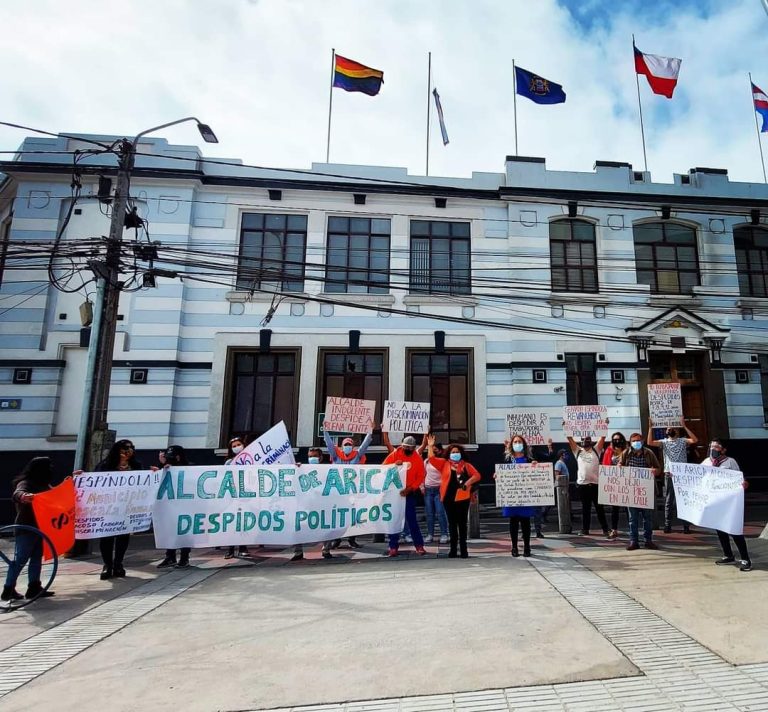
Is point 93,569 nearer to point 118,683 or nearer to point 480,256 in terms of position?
point 118,683

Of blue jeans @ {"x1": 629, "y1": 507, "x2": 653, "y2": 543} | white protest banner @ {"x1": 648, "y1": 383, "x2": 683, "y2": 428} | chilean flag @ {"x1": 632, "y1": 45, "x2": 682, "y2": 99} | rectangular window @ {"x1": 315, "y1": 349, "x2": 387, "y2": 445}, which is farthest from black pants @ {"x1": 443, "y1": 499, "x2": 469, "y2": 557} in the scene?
chilean flag @ {"x1": 632, "y1": 45, "x2": 682, "y2": 99}

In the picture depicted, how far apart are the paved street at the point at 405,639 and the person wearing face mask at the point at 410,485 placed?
2.60ft

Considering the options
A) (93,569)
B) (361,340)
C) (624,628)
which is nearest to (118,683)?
(624,628)

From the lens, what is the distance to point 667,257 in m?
15.6

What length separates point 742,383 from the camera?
48.2 feet

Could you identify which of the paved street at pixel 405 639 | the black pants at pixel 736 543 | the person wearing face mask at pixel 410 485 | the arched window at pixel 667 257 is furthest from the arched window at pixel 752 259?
the person wearing face mask at pixel 410 485

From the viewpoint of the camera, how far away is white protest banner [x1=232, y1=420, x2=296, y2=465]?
8125 millimetres

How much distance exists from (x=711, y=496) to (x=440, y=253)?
10234 millimetres

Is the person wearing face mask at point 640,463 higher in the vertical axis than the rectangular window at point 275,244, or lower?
lower

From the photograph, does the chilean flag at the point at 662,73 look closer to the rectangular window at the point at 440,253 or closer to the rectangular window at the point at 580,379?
the rectangular window at the point at 440,253

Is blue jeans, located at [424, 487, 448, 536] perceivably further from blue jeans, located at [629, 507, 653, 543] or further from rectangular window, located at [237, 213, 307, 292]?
rectangular window, located at [237, 213, 307, 292]

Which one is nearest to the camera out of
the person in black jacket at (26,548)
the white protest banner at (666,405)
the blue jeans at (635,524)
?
the person in black jacket at (26,548)

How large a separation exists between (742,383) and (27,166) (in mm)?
22124

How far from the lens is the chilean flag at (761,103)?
16344 millimetres
